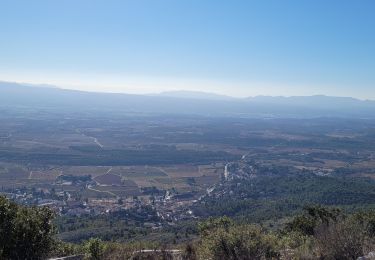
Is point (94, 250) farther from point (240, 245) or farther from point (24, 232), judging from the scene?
point (240, 245)

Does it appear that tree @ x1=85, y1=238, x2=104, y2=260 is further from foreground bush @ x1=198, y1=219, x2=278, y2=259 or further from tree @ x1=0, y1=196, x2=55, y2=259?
foreground bush @ x1=198, y1=219, x2=278, y2=259

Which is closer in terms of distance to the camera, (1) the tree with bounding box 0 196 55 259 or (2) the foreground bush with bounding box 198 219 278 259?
(1) the tree with bounding box 0 196 55 259

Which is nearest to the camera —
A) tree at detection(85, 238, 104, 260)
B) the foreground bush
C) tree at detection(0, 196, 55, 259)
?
tree at detection(0, 196, 55, 259)

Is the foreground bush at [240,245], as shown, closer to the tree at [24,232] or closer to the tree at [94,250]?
the tree at [94,250]

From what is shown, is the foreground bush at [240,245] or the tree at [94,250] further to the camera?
the tree at [94,250]

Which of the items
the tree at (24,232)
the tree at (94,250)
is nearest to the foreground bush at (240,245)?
the tree at (94,250)

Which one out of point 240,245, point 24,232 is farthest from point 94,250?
point 240,245

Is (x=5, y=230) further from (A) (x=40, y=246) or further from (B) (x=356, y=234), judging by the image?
(B) (x=356, y=234)

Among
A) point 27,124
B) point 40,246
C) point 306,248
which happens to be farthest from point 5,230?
point 27,124

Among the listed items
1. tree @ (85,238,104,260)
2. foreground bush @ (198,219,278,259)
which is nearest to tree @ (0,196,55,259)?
tree @ (85,238,104,260)

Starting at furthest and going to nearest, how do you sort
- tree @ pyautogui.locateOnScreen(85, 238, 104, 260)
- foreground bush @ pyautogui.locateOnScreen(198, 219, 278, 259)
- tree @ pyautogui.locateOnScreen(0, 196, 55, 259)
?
tree @ pyautogui.locateOnScreen(85, 238, 104, 260) < foreground bush @ pyautogui.locateOnScreen(198, 219, 278, 259) < tree @ pyautogui.locateOnScreen(0, 196, 55, 259)

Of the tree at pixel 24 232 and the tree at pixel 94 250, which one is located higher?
the tree at pixel 24 232
